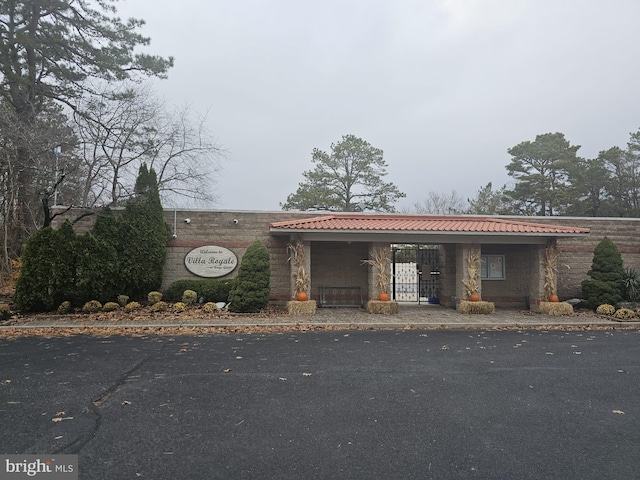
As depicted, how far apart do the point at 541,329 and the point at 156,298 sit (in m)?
12.3

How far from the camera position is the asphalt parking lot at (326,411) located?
3270 mm

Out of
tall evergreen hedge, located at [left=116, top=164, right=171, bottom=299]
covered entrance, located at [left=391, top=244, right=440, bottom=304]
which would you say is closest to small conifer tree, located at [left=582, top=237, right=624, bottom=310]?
covered entrance, located at [left=391, top=244, right=440, bottom=304]

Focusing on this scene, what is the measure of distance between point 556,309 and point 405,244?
5.60 meters

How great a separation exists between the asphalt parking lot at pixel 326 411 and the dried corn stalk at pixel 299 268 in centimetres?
515

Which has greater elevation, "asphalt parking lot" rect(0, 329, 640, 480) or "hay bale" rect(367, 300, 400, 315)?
"hay bale" rect(367, 300, 400, 315)

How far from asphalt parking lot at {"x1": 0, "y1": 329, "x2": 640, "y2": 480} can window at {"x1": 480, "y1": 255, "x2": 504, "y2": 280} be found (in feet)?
24.7

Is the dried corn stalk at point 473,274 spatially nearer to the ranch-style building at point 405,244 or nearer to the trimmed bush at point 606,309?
the ranch-style building at point 405,244

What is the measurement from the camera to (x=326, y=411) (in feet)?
14.7

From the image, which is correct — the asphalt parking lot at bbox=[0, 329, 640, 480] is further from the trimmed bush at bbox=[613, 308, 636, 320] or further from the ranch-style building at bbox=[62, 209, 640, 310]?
the ranch-style building at bbox=[62, 209, 640, 310]

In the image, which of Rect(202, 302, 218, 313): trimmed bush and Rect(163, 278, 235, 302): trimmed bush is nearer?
Rect(202, 302, 218, 313): trimmed bush

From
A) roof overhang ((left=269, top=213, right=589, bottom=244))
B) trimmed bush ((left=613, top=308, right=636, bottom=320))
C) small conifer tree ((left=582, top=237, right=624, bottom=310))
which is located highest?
roof overhang ((left=269, top=213, right=589, bottom=244))

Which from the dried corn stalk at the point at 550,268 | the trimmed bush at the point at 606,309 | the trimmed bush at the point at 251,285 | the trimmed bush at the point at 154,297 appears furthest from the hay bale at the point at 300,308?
the trimmed bush at the point at 606,309

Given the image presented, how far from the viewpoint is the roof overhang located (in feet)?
42.7

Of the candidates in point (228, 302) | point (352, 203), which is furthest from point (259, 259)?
point (352, 203)
